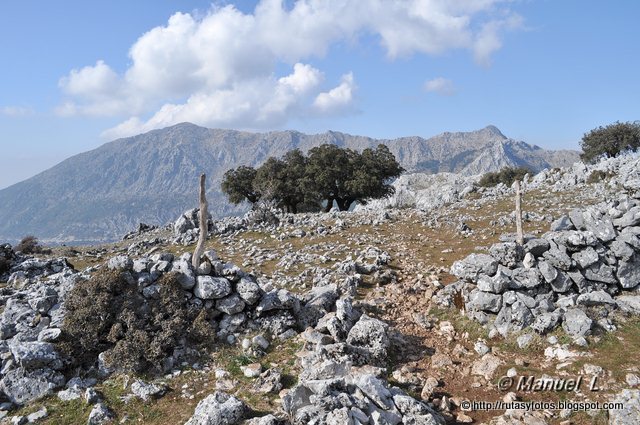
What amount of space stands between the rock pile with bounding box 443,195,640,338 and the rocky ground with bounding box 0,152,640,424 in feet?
0.18

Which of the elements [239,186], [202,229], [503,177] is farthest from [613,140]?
[202,229]

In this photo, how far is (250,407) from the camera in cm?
1028

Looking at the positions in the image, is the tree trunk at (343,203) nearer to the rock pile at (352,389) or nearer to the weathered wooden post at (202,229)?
the weathered wooden post at (202,229)

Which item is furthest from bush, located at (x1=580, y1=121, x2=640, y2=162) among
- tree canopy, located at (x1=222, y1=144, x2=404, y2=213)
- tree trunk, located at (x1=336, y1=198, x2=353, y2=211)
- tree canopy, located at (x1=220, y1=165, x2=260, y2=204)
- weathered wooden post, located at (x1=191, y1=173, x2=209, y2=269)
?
weathered wooden post, located at (x1=191, y1=173, x2=209, y2=269)

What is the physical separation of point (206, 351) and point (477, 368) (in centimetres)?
810

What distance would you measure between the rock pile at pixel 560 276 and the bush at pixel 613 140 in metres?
69.8

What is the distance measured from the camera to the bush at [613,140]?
7325 cm

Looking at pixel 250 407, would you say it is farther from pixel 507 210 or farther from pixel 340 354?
pixel 507 210

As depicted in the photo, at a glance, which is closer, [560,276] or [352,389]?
[352,389]

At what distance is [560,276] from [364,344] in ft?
25.8

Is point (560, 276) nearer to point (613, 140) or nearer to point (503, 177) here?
point (613, 140)

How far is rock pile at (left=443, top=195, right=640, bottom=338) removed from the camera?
1416 cm

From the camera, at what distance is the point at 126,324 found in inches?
530

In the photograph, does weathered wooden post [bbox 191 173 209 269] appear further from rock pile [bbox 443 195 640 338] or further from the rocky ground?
rock pile [bbox 443 195 640 338]
